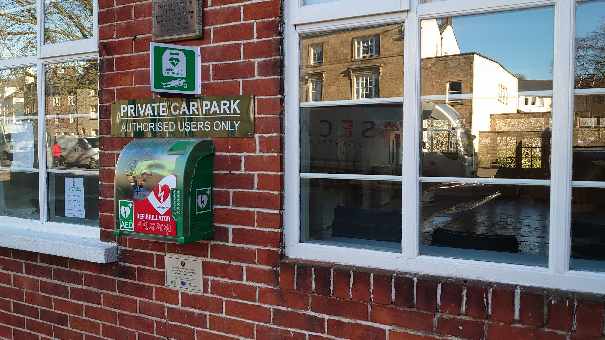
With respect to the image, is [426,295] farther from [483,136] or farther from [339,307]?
[483,136]

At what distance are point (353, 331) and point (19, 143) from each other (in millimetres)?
2991

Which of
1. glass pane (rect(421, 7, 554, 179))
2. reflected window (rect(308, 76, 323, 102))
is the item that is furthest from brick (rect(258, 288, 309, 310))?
reflected window (rect(308, 76, 323, 102))

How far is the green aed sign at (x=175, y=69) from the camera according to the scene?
2984 millimetres

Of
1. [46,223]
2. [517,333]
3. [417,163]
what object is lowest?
[517,333]

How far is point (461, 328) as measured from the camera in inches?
100

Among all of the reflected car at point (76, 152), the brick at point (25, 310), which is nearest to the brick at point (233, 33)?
the reflected car at point (76, 152)

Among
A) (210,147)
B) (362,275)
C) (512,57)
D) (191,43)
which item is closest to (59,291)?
(210,147)

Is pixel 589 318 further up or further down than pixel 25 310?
further up

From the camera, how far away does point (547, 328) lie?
237cm

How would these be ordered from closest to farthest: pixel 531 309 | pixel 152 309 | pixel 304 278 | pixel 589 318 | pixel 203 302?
1. pixel 589 318
2. pixel 531 309
3. pixel 304 278
4. pixel 203 302
5. pixel 152 309

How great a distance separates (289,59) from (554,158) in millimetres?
1379

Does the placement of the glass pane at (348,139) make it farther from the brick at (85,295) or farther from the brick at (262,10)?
the brick at (85,295)

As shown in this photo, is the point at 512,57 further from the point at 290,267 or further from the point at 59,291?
the point at 59,291

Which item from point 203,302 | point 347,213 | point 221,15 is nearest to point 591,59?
point 347,213
